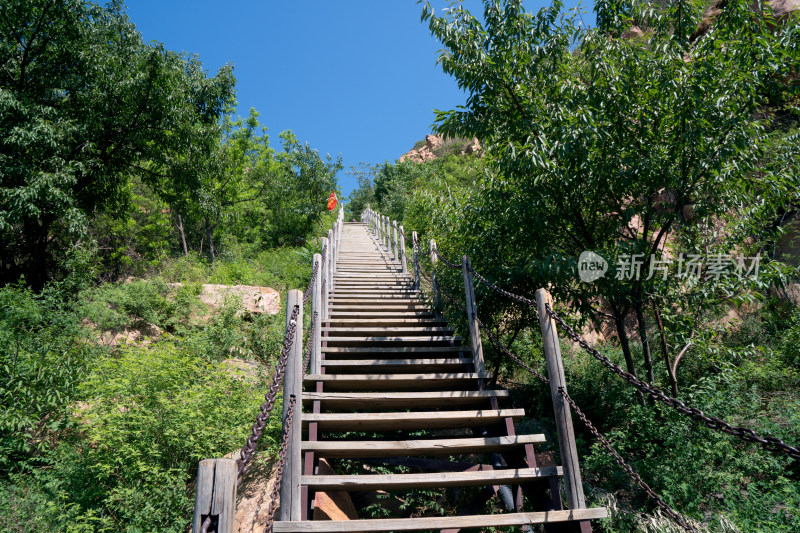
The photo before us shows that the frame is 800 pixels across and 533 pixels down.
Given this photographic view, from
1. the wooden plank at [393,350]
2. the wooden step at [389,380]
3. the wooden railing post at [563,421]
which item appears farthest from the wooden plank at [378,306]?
the wooden railing post at [563,421]

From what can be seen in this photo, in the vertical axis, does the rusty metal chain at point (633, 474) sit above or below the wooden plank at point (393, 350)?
below

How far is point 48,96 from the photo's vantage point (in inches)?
382

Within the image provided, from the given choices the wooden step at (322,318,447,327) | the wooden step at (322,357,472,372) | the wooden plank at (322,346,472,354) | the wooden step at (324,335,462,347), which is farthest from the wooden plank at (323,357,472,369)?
the wooden step at (322,318,447,327)

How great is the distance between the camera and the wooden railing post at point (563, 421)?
3117 millimetres

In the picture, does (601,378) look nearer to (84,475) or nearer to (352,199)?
(84,475)

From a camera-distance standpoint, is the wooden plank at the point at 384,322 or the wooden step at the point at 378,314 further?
the wooden step at the point at 378,314

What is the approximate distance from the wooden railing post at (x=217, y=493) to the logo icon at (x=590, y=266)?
15.4 feet

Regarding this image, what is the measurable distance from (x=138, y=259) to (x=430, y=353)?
1547 cm

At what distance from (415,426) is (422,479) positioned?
0.80m

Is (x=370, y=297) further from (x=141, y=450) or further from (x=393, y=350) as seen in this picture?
(x=141, y=450)

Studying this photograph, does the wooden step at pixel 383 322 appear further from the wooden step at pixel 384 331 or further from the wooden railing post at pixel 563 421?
the wooden railing post at pixel 563 421

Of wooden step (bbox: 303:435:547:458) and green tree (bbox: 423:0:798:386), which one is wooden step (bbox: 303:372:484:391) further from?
green tree (bbox: 423:0:798:386)

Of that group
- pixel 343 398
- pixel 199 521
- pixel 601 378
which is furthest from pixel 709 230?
pixel 199 521

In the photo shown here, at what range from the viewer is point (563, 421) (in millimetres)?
3213
